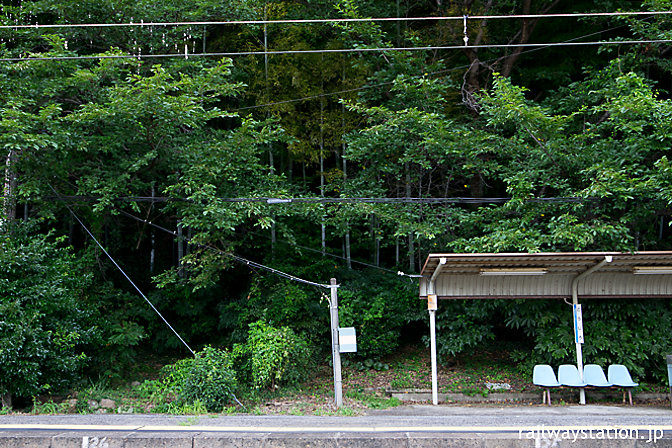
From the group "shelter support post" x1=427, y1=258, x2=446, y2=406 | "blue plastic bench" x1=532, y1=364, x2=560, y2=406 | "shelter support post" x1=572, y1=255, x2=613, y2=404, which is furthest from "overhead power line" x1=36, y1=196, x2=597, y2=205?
"blue plastic bench" x1=532, y1=364, x2=560, y2=406

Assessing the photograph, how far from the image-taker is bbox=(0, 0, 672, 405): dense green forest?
10742 millimetres

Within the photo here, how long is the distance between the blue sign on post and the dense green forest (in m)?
2.14

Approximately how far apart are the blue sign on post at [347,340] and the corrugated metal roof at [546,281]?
2031mm

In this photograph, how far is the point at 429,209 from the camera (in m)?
12.6

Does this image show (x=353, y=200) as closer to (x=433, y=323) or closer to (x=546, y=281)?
(x=433, y=323)

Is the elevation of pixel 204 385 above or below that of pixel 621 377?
above

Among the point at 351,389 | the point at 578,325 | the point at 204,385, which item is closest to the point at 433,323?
the point at 351,389

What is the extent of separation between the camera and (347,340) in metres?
9.54

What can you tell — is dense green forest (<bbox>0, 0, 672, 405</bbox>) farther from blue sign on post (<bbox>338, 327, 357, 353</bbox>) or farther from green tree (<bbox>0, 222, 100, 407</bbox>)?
blue sign on post (<bbox>338, 327, 357, 353</bbox>)

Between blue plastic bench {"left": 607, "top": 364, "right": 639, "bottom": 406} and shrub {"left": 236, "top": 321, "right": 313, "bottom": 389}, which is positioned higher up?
shrub {"left": 236, "top": 321, "right": 313, "bottom": 389}

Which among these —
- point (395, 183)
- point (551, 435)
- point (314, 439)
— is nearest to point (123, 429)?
point (314, 439)

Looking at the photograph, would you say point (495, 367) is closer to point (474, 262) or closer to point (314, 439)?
point (474, 262)

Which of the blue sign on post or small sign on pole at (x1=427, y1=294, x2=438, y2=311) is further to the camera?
small sign on pole at (x1=427, y1=294, x2=438, y2=311)

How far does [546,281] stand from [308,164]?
7.46m
